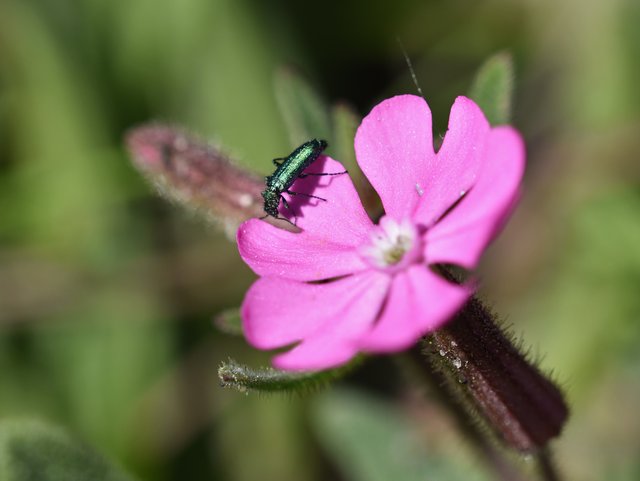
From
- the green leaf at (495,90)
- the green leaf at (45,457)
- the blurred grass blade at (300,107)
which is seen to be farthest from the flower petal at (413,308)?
the green leaf at (45,457)

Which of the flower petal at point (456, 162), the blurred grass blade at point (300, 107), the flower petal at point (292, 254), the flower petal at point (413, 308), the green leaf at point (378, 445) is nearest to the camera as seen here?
the flower petal at point (413, 308)

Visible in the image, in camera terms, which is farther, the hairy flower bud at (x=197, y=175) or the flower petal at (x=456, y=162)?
the hairy flower bud at (x=197, y=175)

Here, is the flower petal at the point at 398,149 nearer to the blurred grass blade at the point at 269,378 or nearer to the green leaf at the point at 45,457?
the blurred grass blade at the point at 269,378

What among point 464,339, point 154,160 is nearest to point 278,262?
point 464,339

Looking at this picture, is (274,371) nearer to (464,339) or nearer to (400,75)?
(464,339)

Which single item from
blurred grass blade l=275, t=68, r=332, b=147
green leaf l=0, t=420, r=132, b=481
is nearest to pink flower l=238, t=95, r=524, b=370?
blurred grass blade l=275, t=68, r=332, b=147

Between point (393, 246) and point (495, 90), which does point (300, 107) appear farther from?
point (393, 246)

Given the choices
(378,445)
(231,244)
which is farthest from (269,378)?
(231,244)
